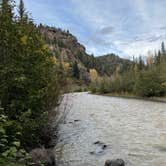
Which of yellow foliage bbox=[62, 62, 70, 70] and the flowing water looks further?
yellow foliage bbox=[62, 62, 70, 70]

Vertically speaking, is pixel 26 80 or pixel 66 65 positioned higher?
pixel 66 65

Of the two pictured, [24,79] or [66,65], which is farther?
[66,65]

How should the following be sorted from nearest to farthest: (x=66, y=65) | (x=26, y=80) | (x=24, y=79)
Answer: (x=24, y=79) < (x=26, y=80) < (x=66, y=65)

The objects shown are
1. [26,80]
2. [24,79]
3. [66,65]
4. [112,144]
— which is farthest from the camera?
[112,144]

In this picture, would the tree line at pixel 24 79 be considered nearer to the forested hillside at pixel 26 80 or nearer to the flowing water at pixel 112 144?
the forested hillside at pixel 26 80

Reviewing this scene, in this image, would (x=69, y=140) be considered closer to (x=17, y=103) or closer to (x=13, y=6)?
(x=17, y=103)

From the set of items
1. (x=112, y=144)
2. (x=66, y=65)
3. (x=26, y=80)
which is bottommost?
(x=112, y=144)

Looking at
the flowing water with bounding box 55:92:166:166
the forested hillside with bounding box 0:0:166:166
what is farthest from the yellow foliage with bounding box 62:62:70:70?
the flowing water with bounding box 55:92:166:166

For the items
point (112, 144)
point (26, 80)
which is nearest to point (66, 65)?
point (26, 80)

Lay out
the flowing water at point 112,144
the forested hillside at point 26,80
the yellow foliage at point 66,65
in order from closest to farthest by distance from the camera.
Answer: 1. the forested hillside at point 26,80
2. the flowing water at point 112,144
3. the yellow foliage at point 66,65

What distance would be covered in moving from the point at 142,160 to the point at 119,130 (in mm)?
8992

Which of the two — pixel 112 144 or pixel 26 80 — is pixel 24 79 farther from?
pixel 112 144

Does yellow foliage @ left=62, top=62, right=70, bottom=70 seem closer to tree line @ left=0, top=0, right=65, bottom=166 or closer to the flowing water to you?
tree line @ left=0, top=0, right=65, bottom=166

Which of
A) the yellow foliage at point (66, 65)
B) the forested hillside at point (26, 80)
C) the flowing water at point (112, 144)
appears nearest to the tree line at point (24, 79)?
the forested hillside at point (26, 80)
